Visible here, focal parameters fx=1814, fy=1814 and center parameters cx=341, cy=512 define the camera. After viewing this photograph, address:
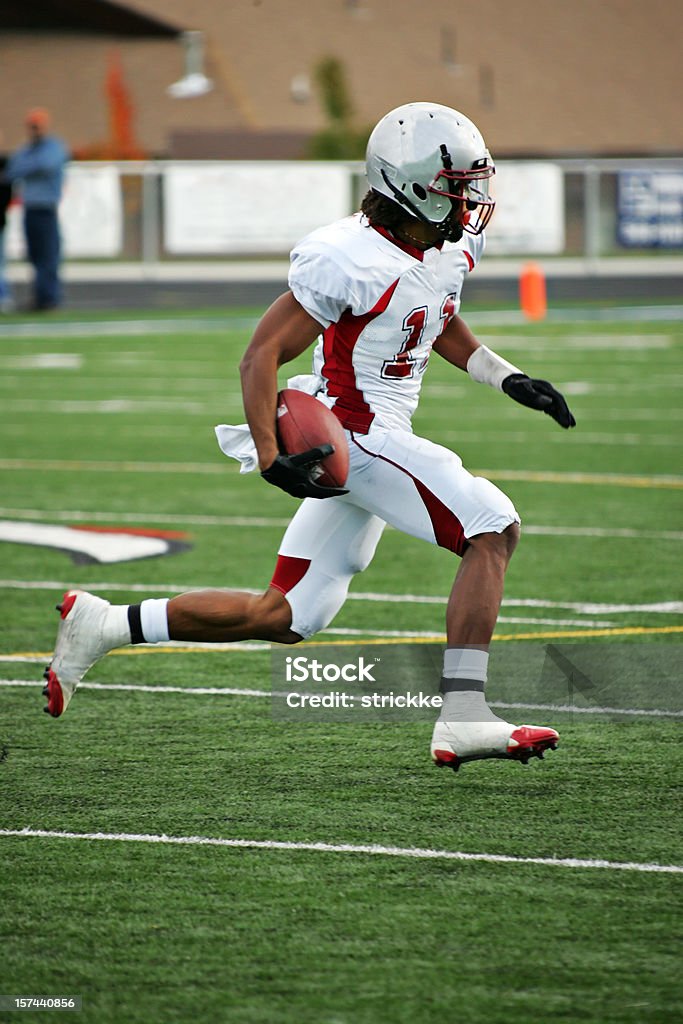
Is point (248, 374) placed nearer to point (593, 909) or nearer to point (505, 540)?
point (505, 540)

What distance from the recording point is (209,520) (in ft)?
30.0

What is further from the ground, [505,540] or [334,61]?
[505,540]

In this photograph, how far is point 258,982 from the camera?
3410 mm

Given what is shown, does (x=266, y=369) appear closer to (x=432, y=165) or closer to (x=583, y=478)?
(x=432, y=165)

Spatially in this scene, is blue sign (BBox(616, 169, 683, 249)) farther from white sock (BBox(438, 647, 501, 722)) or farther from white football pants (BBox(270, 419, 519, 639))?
white sock (BBox(438, 647, 501, 722))

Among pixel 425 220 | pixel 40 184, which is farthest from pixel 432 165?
pixel 40 184

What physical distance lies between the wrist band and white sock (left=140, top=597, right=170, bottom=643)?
112cm

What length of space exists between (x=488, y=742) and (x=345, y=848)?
584 millimetres

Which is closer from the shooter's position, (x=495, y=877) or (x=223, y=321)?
(x=495, y=877)

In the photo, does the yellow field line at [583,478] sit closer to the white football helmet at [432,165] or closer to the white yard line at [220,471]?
the white yard line at [220,471]

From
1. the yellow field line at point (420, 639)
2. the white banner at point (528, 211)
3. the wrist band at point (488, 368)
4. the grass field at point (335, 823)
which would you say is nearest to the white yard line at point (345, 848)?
the grass field at point (335, 823)

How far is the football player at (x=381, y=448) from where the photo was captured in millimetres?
4688

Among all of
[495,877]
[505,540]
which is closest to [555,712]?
[505,540]

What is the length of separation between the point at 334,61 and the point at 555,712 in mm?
38227
